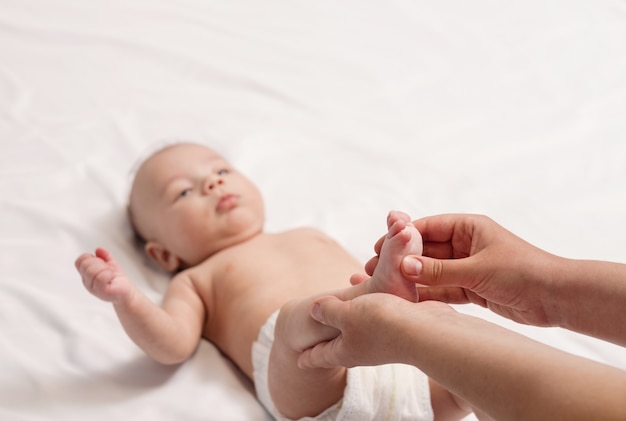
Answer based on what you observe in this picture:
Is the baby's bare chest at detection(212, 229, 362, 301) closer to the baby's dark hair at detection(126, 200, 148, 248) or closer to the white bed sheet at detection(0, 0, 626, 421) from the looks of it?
the white bed sheet at detection(0, 0, 626, 421)

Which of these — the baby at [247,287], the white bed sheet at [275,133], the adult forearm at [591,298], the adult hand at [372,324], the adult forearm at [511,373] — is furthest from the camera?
the white bed sheet at [275,133]

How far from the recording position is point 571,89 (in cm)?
211

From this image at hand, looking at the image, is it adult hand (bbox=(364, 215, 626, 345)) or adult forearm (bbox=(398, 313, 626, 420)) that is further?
adult hand (bbox=(364, 215, 626, 345))

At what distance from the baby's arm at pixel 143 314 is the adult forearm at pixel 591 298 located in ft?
2.06

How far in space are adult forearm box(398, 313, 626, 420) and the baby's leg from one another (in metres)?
0.24

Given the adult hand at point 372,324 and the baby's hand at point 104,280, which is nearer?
the adult hand at point 372,324

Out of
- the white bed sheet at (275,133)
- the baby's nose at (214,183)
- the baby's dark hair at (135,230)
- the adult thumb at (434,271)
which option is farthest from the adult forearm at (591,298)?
the baby's dark hair at (135,230)

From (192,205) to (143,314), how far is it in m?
0.35

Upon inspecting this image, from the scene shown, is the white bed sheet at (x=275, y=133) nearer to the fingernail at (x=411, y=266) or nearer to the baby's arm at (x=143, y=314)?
the baby's arm at (x=143, y=314)

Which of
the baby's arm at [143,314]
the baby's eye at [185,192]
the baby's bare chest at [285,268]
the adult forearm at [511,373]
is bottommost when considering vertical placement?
the baby's arm at [143,314]

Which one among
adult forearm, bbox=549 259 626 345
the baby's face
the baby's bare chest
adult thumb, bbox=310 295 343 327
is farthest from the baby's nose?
adult forearm, bbox=549 259 626 345

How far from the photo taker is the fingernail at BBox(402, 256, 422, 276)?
38.9 inches

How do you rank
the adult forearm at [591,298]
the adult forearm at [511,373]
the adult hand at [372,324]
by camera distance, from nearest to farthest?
the adult forearm at [511,373] → the adult hand at [372,324] → the adult forearm at [591,298]

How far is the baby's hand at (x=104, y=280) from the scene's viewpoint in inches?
47.4
